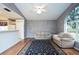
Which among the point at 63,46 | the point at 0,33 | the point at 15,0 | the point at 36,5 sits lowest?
the point at 63,46

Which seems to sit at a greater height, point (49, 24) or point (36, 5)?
point (36, 5)

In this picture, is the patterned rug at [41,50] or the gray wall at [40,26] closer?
the patterned rug at [41,50]

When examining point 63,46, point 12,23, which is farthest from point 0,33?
point 12,23

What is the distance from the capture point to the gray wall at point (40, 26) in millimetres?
12391

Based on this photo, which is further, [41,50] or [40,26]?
[40,26]

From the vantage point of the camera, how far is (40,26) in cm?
1241

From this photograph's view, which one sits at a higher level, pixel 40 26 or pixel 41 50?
pixel 40 26

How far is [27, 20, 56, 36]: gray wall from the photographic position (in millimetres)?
12391

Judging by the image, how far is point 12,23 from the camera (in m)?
11.7

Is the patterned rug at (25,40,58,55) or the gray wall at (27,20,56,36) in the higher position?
the gray wall at (27,20,56,36)

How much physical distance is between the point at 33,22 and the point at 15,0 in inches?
391

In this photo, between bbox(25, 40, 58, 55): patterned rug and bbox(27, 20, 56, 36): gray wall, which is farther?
bbox(27, 20, 56, 36): gray wall

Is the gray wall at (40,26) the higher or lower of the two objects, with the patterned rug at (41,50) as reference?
higher
